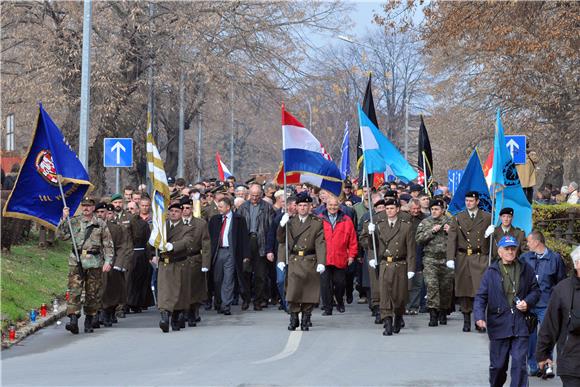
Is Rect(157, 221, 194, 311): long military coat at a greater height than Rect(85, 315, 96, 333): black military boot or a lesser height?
greater

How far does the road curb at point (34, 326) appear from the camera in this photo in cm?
1542

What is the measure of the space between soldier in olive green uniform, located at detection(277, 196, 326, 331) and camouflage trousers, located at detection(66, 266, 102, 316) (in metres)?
2.51

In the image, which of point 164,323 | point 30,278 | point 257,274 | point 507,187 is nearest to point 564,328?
point 507,187

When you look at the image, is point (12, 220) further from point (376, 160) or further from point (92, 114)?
point (92, 114)

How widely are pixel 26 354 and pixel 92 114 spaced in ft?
61.8

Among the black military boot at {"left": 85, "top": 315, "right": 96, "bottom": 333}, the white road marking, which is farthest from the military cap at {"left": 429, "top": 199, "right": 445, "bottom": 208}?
the black military boot at {"left": 85, "top": 315, "right": 96, "bottom": 333}

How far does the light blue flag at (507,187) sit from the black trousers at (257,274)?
5463 mm

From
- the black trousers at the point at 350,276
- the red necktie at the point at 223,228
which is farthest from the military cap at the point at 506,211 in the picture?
the black trousers at the point at 350,276

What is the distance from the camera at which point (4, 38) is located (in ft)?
106

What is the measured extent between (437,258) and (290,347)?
4.13 metres

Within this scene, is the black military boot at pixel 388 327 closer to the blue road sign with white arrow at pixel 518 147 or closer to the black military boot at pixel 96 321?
the black military boot at pixel 96 321

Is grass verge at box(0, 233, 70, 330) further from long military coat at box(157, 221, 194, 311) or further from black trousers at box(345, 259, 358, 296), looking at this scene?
black trousers at box(345, 259, 358, 296)

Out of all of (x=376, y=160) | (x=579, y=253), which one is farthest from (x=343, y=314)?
(x=579, y=253)

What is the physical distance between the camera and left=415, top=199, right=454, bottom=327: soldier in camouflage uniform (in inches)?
721
